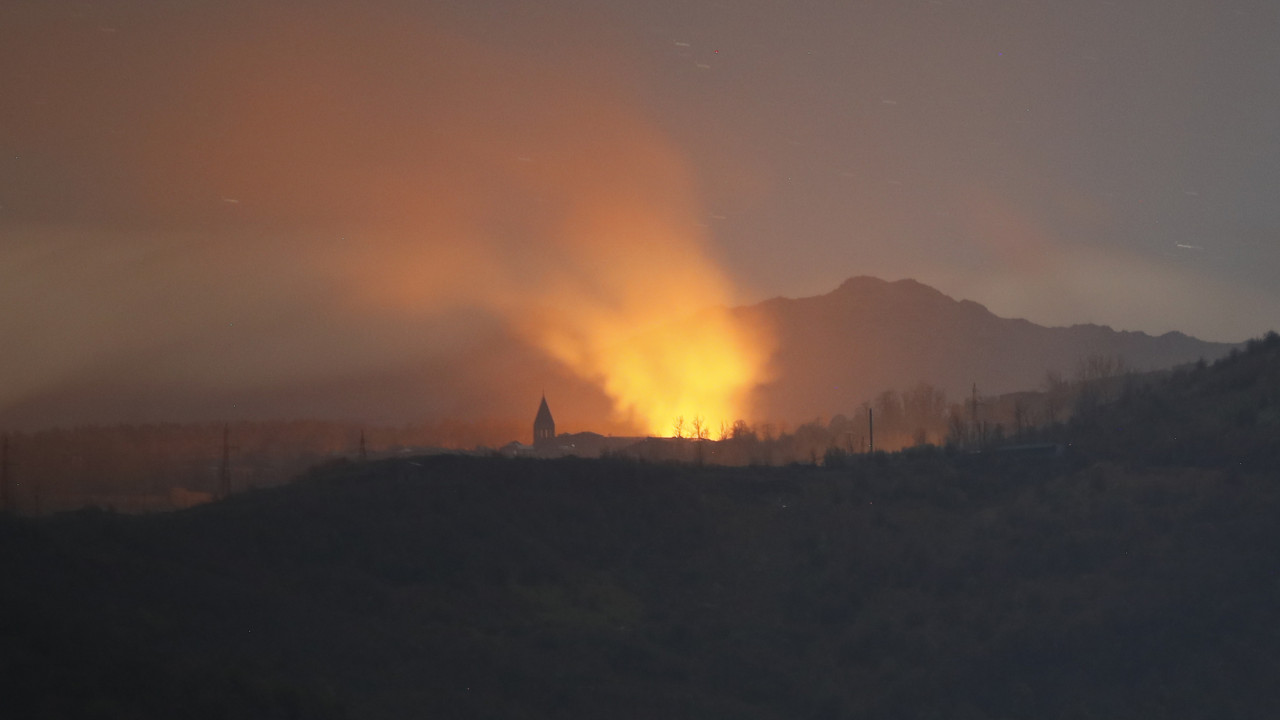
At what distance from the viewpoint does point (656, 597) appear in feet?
207

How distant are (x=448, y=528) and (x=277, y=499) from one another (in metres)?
9.22

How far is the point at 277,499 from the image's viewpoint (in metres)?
65.4

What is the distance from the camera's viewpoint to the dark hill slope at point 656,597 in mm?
40438

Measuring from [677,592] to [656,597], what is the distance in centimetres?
162

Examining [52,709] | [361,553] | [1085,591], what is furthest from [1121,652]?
[52,709]

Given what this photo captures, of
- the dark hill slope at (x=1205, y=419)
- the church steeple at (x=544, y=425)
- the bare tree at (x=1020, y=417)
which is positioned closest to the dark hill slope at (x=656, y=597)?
the dark hill slope at (x=1205, y=419)

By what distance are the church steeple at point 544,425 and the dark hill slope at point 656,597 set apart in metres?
71.8

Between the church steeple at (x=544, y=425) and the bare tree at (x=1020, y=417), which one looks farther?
Answer: the church steeple at (x=544, y=425)

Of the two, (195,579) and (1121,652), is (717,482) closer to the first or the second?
(1121,652)

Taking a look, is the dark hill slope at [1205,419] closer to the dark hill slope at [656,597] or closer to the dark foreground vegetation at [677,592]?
the dark foreground vegetation at [677,592]

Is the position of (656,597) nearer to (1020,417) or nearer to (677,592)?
(677,592)

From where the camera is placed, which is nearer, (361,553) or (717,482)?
(361,553)

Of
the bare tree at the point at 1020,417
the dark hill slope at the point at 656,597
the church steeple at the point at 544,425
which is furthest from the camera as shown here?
the church steeple at the point at 544,425

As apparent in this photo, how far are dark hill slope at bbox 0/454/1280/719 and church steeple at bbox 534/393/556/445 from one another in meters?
71.8
